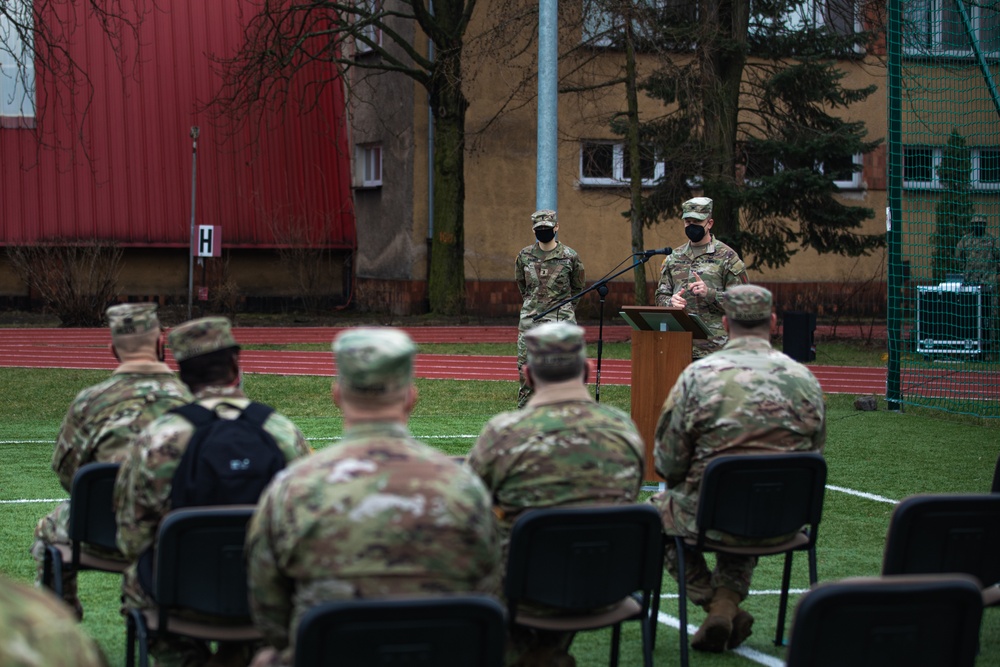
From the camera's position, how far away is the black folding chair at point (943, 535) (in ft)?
14.5

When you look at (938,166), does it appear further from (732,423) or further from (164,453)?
(164,453)

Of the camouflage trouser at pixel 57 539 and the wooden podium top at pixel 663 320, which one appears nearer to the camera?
the camouflage trouser at pixel 57 539

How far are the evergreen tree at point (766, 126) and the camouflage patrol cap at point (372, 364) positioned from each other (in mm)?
18279

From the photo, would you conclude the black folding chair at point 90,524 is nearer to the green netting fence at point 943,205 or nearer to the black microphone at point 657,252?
A: the black microphone at point 657,252

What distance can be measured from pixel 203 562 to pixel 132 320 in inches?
58.3

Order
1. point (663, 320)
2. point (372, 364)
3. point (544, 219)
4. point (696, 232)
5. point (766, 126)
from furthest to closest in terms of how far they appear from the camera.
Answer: point (766, 126), point (544, 219), point (696, 232), point (663, 320), point (372, 364)

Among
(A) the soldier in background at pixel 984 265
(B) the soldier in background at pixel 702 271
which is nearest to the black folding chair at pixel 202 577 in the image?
(B) the soldier in background at pixel 702 271

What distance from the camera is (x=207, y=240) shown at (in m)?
26.5

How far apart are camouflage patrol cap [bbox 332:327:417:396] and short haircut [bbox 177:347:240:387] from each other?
127 centimetres

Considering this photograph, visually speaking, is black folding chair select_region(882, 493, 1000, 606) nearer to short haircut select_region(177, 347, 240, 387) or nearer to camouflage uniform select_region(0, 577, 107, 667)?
short haircut select_region(177, 347, 240, 387)

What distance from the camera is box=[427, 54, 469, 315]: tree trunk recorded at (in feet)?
87.0

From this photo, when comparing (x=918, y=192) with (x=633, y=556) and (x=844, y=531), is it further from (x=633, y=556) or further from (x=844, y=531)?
A: (x=633, y=556)

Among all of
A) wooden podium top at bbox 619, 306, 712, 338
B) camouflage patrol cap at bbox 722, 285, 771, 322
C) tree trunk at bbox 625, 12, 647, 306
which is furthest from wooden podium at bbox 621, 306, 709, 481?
tree trunk at bbox 625, 12, 647, 306

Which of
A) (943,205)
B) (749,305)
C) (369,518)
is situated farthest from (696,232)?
(943,205)
